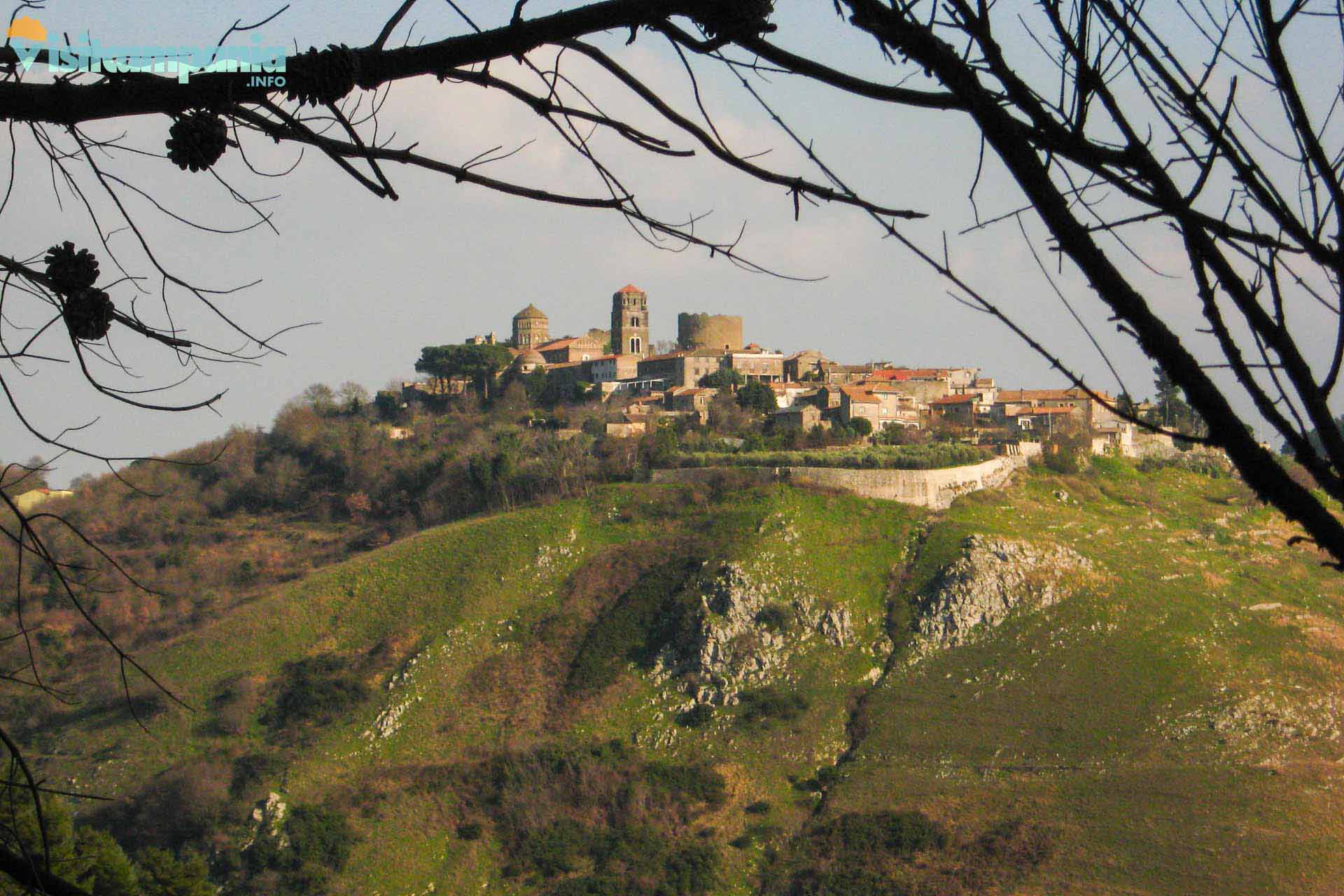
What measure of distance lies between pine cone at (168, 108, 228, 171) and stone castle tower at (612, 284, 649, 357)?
55.8 m

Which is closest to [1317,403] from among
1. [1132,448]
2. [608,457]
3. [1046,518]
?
[1046,518]

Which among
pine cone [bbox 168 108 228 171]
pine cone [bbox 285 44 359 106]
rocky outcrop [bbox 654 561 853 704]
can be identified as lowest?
rocky outcrop [bbox 654 561 853 704]

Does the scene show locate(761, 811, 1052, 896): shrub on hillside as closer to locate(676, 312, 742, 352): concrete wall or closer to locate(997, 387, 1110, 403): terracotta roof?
locate(997, 387, 1110, 403): terracotta roof

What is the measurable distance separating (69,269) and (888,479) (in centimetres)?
3280

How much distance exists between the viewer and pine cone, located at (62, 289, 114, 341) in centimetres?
148

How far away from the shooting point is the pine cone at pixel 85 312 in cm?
148

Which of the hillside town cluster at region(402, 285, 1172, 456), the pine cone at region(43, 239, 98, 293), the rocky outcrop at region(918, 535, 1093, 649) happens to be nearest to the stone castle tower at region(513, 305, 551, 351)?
the hillside town cluster at region(402, 285, 1172, 456)

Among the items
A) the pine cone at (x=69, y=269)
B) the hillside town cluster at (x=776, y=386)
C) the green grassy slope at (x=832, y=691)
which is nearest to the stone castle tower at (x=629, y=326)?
the hillside town cluster at (x=776, y=386)

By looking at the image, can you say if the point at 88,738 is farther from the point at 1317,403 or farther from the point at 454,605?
the point at 1317,403

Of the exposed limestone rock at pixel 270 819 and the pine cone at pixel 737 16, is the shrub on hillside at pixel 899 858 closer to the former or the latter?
the exposed limestone rock at pixel 270 819

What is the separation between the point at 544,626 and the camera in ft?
98.4

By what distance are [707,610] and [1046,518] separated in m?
Answer: 10.5

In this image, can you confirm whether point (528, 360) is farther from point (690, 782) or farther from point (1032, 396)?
point (690, 782)

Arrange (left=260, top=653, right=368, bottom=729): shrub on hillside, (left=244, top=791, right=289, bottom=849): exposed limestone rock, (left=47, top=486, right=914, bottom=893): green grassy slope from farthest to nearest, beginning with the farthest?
1. (left=260, top=653, right=368, bottom=729): shrub on hillside
2. (left=47, top=486, right=914, bottom=893): green grassy slope
3. (left=244, top=791, right=289, bottom=849): exposed limestone rock
